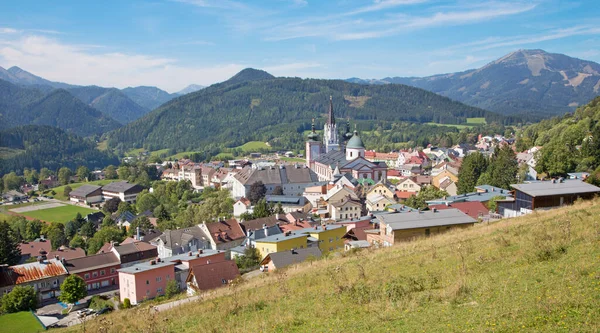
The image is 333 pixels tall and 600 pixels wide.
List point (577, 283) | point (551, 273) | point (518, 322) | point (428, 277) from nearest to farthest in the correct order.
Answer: point (518, 322) → point (577, 283) → point (551, 273) → point (428, 277)

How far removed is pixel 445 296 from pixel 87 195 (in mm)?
91976

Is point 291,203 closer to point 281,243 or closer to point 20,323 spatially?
point 281,243

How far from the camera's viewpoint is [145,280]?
31094mm

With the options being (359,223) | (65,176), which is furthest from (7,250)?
(65,176)

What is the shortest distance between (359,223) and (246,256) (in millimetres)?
9239

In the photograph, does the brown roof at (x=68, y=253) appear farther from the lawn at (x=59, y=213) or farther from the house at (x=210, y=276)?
the lawn at (x=59, y=213)

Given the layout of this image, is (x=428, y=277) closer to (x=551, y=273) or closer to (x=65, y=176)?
(x=551, y=273)

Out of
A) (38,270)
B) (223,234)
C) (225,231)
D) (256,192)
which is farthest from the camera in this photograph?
(256,192)

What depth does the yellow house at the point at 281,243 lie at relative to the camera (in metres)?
33.8

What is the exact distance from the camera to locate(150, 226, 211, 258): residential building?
4222 cm

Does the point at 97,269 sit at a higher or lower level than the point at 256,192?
lower

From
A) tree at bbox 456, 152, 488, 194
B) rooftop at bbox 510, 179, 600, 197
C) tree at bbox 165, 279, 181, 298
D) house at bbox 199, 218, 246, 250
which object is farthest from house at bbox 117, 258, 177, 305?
tree at bbox 456, 152, 488, 194

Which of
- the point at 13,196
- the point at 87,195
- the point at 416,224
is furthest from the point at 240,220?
the point at 13,196

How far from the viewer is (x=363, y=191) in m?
59.0
